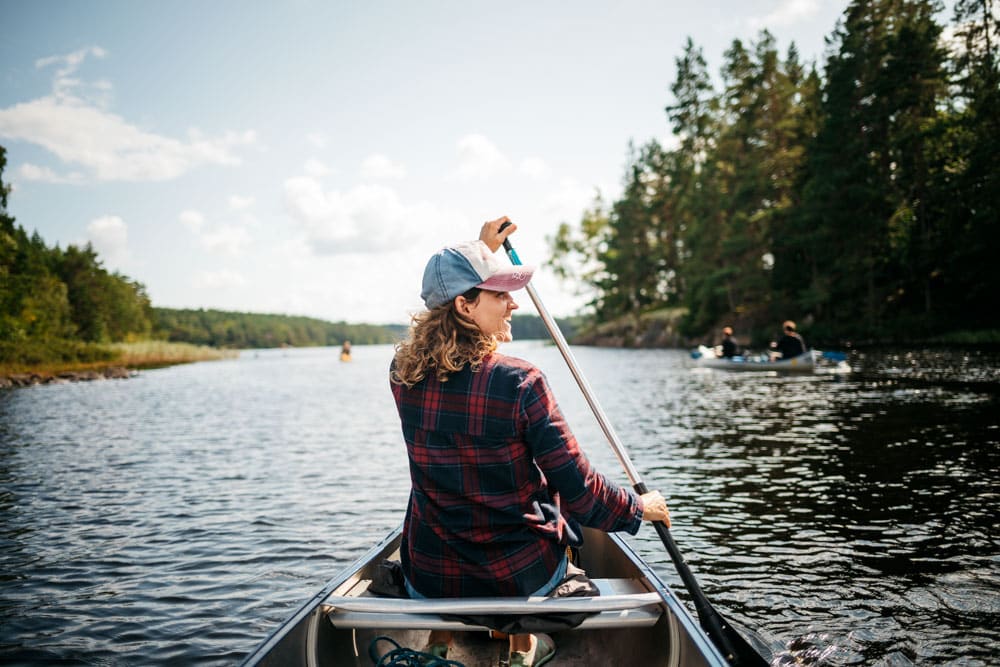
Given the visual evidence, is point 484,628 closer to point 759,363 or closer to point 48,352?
point 759,363

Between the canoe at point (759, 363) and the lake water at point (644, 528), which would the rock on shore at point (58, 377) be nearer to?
the lake water at point (644, 528)

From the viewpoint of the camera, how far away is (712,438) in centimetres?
1283

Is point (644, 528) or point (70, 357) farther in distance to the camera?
point (70, 357)

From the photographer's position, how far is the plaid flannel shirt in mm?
2457

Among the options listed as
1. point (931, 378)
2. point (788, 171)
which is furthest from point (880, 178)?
point (931, 378)

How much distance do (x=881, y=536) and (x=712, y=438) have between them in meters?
6.27

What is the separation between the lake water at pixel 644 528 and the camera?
4879mm

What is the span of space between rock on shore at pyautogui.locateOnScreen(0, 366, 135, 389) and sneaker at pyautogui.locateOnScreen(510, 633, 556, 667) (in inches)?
1625

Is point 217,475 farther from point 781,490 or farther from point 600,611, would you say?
point 600,611

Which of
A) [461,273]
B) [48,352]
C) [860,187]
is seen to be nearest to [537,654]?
[461,273]

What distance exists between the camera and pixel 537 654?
2.96 metres

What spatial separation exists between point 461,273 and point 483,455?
740 millimetres

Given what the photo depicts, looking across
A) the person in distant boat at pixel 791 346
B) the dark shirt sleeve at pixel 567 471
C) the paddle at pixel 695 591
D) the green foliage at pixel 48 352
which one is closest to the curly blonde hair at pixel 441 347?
the dark shirt sleeve at pixel 567 471

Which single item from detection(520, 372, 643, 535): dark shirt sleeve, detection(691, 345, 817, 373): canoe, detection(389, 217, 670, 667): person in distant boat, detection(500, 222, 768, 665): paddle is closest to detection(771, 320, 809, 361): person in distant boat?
detection(691, 345, 817, 373): canoe
